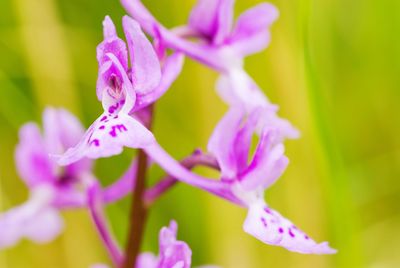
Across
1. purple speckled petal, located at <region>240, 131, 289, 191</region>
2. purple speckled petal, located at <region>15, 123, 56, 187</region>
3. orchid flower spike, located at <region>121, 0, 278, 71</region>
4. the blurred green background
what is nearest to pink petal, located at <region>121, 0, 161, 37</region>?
orchid flower spike, located at <region>121, 0, 278, 71</region>

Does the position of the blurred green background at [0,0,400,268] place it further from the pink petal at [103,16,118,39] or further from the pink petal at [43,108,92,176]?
the pink petal at [103,16,118,39]

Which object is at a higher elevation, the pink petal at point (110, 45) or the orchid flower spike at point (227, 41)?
the orchid flower spike at point (227, 41)

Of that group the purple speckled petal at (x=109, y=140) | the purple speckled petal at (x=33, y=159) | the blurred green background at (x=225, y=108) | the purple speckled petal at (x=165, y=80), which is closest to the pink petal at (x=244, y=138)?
the purple speckled petal at (x=165, y=80)

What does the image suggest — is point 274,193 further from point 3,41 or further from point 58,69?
point 3,41

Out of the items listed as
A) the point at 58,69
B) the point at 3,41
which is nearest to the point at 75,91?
the point at 58,69

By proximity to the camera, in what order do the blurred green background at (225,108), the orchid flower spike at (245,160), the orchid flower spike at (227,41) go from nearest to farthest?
1. the orchid flower spike at (245,160)
2. the orchid flower spike at (227,41)
3. the blurred green background at (225,108)

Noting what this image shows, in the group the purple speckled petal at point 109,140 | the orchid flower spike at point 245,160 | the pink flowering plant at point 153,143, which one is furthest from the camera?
the orchid flower spike at point 245,160

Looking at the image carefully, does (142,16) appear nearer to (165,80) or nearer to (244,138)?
(165,80)

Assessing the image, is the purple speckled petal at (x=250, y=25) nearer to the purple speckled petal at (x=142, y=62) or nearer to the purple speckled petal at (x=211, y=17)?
the purple speckled petal at (x=211, y=17)
